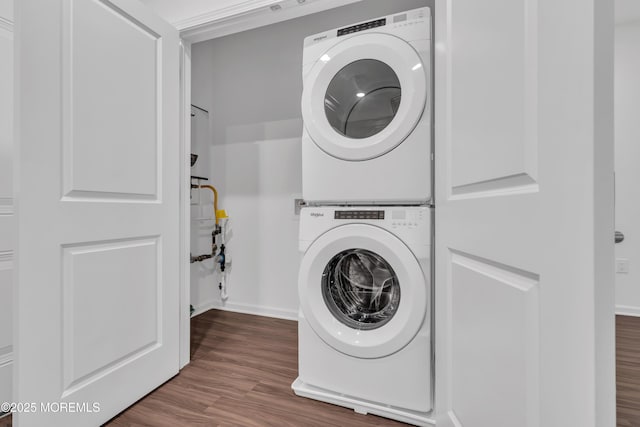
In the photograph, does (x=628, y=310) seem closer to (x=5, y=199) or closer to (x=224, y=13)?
(x=224, y=13)

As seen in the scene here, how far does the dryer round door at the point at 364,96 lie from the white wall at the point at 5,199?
127cm

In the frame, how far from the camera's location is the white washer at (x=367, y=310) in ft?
4.02

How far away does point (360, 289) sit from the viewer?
146cm

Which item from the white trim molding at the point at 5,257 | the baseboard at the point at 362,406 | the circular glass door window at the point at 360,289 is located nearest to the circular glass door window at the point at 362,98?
the circular glass door window at the point at 360,289

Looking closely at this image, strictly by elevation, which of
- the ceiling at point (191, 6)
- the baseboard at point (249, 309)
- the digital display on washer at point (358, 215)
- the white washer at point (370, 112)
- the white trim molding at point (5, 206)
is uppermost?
the ceiling at point (191, 6)

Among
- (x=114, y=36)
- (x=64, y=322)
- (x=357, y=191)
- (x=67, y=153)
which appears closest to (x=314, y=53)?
(x=357, y=191)

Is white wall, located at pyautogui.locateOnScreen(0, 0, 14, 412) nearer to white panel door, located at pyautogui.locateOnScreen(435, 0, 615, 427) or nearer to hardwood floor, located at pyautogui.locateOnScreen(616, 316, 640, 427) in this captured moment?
white panel door, located at pyautogui.locateOnScreen(435, 0, 615, 427)

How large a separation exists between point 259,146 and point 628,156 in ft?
8.51

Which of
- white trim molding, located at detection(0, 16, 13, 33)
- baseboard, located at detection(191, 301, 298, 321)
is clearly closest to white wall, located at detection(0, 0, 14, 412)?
white trim molding, located at detection(0, 16, 13, 33)

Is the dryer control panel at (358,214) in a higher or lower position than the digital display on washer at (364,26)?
lower

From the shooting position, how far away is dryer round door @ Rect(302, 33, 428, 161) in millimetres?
1238

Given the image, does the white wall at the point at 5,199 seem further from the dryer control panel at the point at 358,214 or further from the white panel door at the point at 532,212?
the white panel door at the point at 532,212

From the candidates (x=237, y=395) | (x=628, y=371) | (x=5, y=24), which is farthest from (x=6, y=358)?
(x=628, y=371)

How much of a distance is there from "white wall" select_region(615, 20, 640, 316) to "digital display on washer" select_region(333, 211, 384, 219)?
1985 mm
